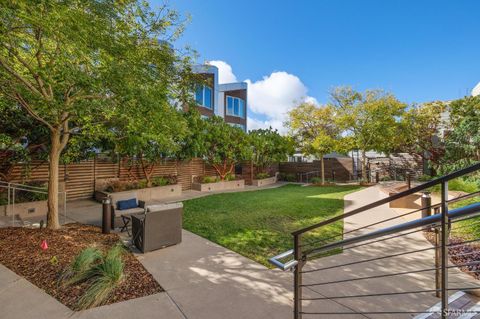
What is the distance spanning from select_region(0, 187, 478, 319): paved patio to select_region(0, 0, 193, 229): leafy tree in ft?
9.60

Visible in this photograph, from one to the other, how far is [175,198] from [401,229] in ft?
36.9

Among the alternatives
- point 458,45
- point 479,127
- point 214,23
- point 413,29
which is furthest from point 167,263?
point 479,127

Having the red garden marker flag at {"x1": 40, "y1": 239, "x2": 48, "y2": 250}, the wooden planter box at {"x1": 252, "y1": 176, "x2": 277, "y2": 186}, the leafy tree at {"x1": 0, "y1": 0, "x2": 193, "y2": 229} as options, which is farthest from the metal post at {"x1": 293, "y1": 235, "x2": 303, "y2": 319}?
the wooden planter box at {"x1": 252, "y1": 176, "x2": 277, "y2": 186}

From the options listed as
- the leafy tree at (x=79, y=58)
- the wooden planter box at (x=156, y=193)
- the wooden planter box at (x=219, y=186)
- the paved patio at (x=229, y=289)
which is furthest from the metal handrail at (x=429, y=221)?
the wooden planter box at (x=219, y=186)

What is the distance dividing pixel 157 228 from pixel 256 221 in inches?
130

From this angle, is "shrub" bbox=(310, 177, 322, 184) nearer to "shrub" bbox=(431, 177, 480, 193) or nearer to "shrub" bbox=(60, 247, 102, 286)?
"shrub" bbox=(431, 177, 480, 193)

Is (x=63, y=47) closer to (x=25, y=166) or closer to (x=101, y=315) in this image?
(x=101, y=315)

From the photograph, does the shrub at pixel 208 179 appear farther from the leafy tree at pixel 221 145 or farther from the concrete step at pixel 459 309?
the concrete step at pixel 459 309

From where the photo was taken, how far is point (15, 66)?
527 centimetres

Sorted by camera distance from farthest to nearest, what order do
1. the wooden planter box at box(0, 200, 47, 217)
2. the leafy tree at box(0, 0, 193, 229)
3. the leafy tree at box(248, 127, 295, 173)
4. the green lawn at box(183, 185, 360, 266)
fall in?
the leafy tree at box(248, 127, 295, 173)
the wooden planter box at box(0, 200, 47, 217)
the green lawn at box(183, 185, 360, 266)
the leafy tree at box(0, 0, 193, 229)

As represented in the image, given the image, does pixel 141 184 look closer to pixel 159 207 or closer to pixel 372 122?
pixel 159 207

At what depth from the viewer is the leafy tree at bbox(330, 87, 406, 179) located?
16.7 m

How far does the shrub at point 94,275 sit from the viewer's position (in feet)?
10.2

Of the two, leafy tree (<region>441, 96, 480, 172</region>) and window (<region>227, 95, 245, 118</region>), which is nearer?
leafy tree (<region>441, 96, 480, 172</region>)
